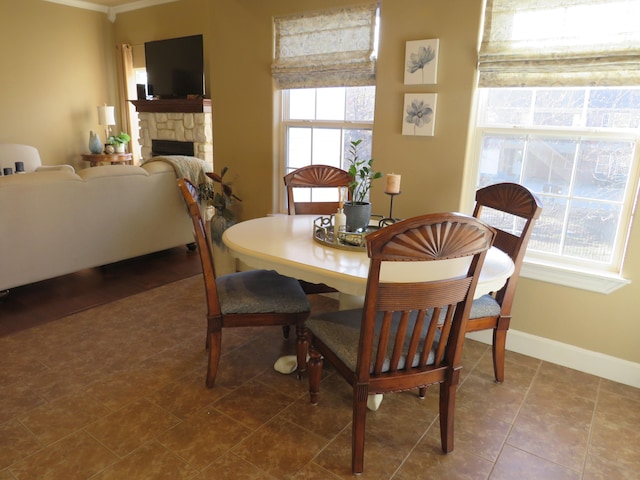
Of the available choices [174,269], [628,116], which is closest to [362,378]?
[628,116]

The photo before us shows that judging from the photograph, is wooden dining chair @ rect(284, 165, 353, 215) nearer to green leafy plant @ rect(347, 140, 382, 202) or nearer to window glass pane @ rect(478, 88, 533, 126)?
green leafy plant @ rect(347, 140, 382, 202)

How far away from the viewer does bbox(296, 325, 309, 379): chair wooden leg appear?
2260 mm

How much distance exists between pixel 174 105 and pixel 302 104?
131 inches

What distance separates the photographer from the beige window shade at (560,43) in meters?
2.13

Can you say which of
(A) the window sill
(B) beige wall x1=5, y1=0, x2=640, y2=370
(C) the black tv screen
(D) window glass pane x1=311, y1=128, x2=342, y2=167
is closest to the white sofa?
(B) beige wall x1=5, y1=0, x2=640, y2=370

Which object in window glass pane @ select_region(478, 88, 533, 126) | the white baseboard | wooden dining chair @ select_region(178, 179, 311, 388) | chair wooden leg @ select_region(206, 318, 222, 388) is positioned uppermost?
window glass pane @ select_region(478, 88, 533, 126)

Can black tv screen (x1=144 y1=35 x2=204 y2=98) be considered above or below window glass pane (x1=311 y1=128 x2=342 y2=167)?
above

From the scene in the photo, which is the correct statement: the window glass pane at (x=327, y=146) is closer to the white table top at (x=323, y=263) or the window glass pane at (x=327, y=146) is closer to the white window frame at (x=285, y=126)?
the white window frame at (x=285, y=126)

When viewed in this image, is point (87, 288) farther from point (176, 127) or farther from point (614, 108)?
point (614, 108)

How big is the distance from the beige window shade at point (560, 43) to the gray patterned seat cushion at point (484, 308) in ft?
3.75

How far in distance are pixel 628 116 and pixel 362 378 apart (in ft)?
6.14

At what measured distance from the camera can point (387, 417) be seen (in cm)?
208

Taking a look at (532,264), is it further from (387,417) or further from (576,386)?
(387,417)

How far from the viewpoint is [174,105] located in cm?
613
